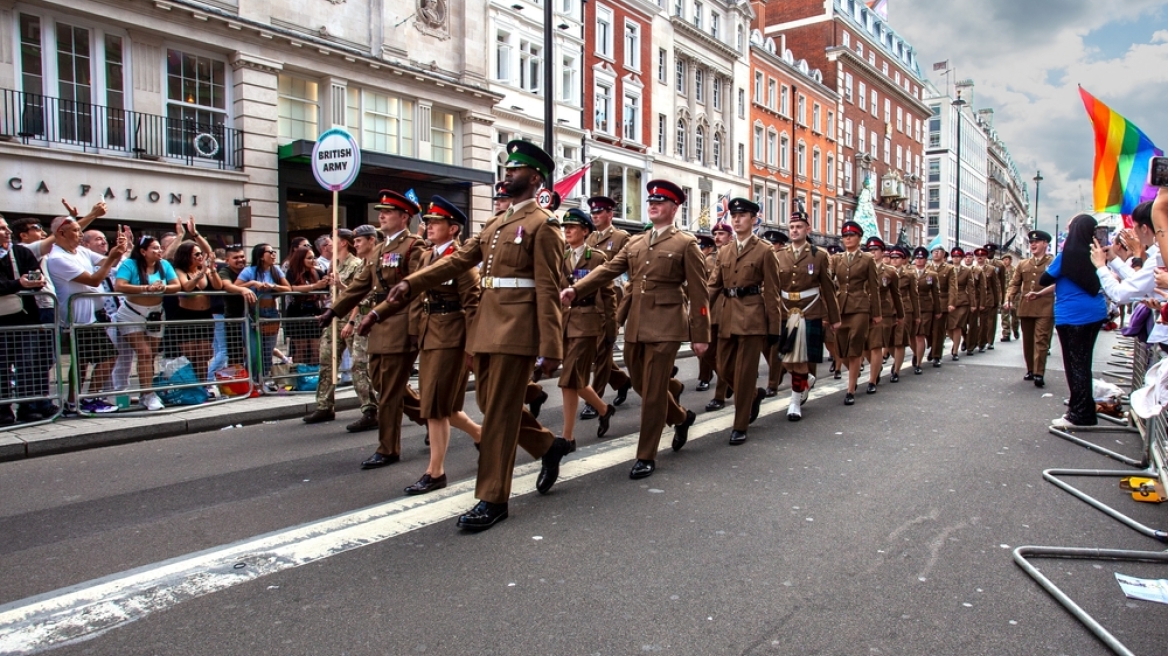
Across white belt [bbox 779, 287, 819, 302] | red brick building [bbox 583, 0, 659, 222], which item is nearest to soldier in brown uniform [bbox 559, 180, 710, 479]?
white belt [bbox 779, 287, 819, 302]

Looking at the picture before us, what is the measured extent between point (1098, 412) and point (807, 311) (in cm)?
307

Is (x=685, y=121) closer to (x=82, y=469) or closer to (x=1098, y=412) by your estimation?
(x=1098, y=412)

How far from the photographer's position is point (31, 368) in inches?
304

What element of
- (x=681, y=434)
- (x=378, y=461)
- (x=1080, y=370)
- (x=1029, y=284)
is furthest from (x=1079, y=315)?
(x=378, y=461)

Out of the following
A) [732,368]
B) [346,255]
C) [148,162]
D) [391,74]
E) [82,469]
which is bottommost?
[82,469]

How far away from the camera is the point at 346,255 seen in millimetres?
9297

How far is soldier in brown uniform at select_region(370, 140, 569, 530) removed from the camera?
466 centimetres

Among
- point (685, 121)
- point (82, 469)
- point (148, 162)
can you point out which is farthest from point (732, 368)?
point (685, 121)

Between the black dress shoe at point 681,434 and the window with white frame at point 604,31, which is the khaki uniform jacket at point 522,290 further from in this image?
the window with white frame at point 604,31

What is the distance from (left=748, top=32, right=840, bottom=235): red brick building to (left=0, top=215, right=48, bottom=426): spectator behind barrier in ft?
135

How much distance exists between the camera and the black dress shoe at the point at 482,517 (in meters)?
4.51

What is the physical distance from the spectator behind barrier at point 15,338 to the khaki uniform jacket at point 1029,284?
1181 centimetres

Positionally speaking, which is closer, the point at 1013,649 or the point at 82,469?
the point at 1013,649

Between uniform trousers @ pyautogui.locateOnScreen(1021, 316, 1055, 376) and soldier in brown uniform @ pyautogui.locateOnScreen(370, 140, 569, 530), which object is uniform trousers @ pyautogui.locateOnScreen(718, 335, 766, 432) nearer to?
soldier in brown uniform @ pyautogui.locateOnScreen(370, 140, 569, 530)
